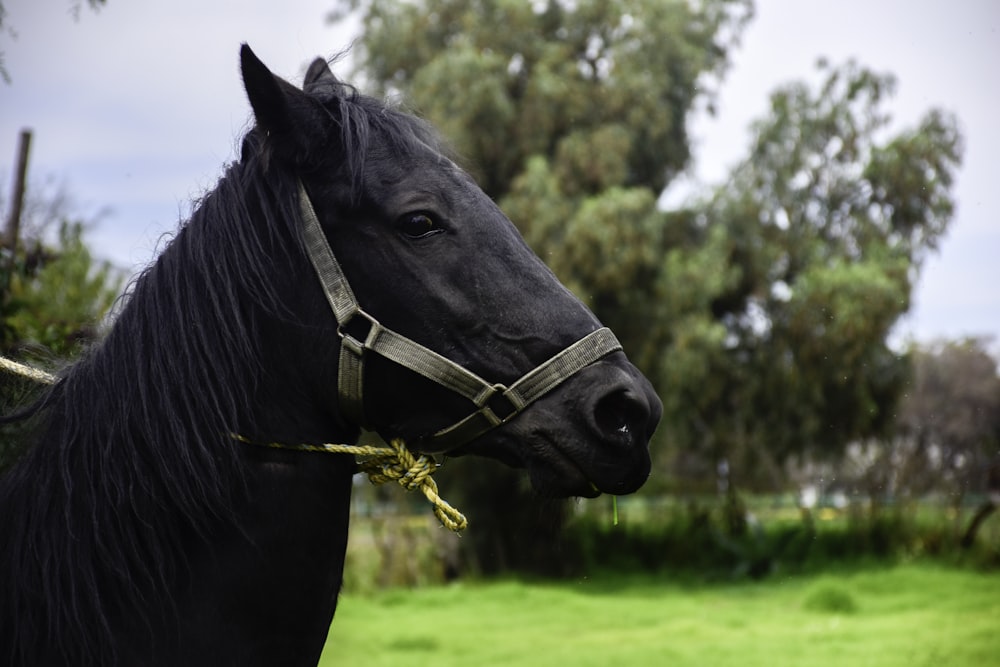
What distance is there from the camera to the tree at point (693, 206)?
47.5 feet

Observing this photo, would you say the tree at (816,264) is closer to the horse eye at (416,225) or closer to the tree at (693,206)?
the tree at (693,206)

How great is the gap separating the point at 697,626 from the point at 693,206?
8533mm

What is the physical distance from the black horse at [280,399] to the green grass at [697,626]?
5675 mm

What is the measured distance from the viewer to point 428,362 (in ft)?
6.64

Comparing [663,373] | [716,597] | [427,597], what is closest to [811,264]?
[663,373]

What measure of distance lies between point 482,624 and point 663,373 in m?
6.13

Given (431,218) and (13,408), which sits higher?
(431,218)

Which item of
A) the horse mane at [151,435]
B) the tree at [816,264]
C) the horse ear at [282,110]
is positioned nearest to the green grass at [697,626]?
the tree at [816,264]

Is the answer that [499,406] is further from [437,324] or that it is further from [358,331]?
[358,331]

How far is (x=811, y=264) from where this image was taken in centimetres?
1523

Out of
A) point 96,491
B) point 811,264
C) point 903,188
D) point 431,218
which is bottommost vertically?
point 96,491

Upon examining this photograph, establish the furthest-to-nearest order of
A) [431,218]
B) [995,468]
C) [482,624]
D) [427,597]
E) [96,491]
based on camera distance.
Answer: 1. [427,597]
2. [995,468]
3. [482,624]
4. [431,218]
5. [96,491]

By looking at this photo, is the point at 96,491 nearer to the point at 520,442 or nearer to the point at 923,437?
the point at 520,442

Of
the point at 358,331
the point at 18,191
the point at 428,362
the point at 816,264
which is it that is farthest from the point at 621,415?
the point at 816,264
